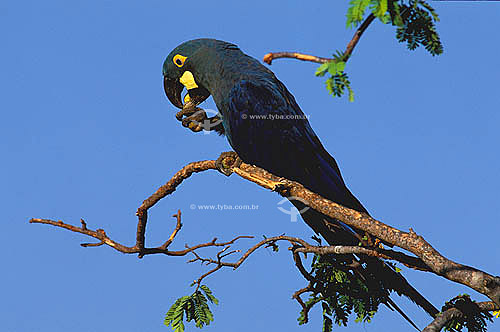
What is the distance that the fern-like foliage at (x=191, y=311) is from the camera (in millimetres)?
3574

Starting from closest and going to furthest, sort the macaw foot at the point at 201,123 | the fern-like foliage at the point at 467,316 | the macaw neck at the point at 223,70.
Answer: the fern-like foliage at the point at 467,316, the macaw neck at the point at 223,70, the macaw foot at the point at 201,123

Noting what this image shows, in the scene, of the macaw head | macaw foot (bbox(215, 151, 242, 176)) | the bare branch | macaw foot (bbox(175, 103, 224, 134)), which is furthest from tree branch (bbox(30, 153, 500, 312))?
the macaw head

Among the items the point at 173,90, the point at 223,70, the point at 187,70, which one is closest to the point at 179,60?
the point at 187,70

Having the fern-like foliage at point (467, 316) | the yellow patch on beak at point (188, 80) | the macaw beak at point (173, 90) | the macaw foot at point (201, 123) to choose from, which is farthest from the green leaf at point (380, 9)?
the macaw beak at point (173, 90)

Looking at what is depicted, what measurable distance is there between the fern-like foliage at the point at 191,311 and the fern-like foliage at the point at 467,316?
1.60 m

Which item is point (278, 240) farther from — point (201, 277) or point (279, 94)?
point (279, 94)

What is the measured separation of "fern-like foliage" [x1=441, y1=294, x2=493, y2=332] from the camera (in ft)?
9.54

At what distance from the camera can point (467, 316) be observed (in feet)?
9.61

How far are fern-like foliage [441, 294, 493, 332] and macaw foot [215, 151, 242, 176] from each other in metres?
1.84

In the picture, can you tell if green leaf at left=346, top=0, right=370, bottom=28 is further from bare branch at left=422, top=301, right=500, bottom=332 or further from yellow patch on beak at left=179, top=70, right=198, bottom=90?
yellow patch on beak at left=179, top=70, right=198, bottom=90

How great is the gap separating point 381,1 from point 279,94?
244cm

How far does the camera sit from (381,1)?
180cm

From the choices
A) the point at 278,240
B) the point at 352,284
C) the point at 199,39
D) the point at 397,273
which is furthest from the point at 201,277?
the point at 199,39

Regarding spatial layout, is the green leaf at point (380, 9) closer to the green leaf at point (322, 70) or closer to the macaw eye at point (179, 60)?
the green leaf at point (322, 70)
